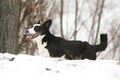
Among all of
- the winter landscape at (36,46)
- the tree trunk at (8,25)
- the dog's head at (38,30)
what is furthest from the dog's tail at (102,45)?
the tree trunk at (8,25)

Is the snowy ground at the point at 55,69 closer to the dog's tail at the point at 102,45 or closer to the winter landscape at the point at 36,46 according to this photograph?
the winter landscape at the point at 36,46

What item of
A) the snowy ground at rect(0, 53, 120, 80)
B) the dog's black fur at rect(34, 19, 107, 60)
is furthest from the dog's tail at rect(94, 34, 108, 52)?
the snowy ground at rect(0, 53, 120, 80)

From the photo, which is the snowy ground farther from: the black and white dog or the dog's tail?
the dog's tail

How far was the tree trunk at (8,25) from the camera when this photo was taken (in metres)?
16.9

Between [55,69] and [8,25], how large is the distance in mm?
10150

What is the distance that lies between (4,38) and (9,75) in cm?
1055

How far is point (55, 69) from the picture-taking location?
7.25 m

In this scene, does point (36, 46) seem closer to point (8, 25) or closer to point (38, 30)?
point (8, 25)

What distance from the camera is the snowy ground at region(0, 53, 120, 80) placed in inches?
267

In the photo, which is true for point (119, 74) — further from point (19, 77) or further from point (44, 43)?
point (44, 43)

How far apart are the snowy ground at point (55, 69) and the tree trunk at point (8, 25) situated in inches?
351

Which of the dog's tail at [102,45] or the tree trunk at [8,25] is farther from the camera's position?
the tree trunk at [8,25]

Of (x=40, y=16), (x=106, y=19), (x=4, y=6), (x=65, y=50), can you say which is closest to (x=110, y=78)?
(x=65, y=50)

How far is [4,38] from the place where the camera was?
56.6 feet
